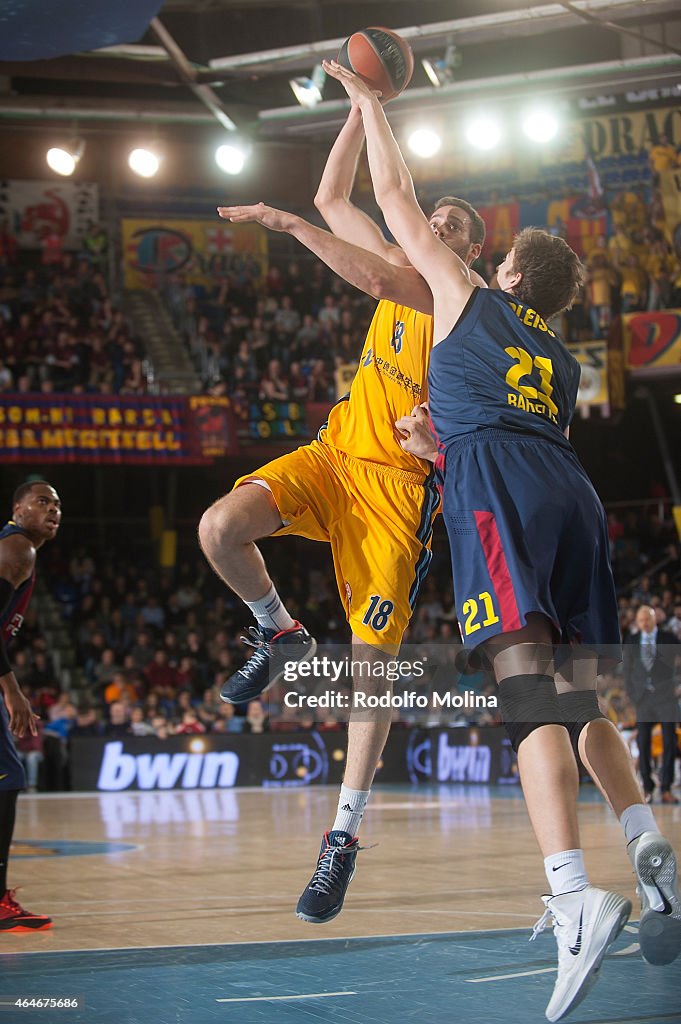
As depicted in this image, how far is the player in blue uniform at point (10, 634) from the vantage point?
20.0 feet

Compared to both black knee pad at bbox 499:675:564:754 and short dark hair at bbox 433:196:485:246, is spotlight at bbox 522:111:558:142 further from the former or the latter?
black knee pad at bbox 499:675:564:754

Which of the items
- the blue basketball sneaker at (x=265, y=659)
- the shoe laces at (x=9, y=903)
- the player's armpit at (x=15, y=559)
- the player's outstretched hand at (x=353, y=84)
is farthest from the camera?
the player's armpit at (x=15, y=559)

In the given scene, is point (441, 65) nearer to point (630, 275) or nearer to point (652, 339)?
point (630, 275)

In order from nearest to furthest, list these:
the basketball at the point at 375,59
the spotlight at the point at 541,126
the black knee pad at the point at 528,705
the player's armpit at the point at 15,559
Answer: the black knee pad at the point at 528,705
the basketball at the point at 375,59
the player's armpit at the point at 15,559
the spotlight at the point at 541,126

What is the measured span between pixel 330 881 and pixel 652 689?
31.0 feet

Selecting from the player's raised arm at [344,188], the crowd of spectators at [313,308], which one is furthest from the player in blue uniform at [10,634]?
the crowd of spectators at [313,308]

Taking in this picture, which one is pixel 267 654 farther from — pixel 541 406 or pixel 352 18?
pixel 352 18

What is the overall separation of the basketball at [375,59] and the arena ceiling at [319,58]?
8.33 meters

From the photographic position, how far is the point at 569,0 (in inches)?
572

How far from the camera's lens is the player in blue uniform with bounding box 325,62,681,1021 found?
11.1 feet

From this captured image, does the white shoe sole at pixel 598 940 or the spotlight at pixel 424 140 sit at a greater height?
the spotlight at pixel 424 140

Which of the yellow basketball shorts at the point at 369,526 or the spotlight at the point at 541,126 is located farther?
the spotlight at the point at 541,126

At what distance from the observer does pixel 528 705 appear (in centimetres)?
352

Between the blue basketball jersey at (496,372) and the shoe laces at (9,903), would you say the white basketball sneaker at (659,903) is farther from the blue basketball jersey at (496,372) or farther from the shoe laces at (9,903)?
the shoe laces at (9,903)
